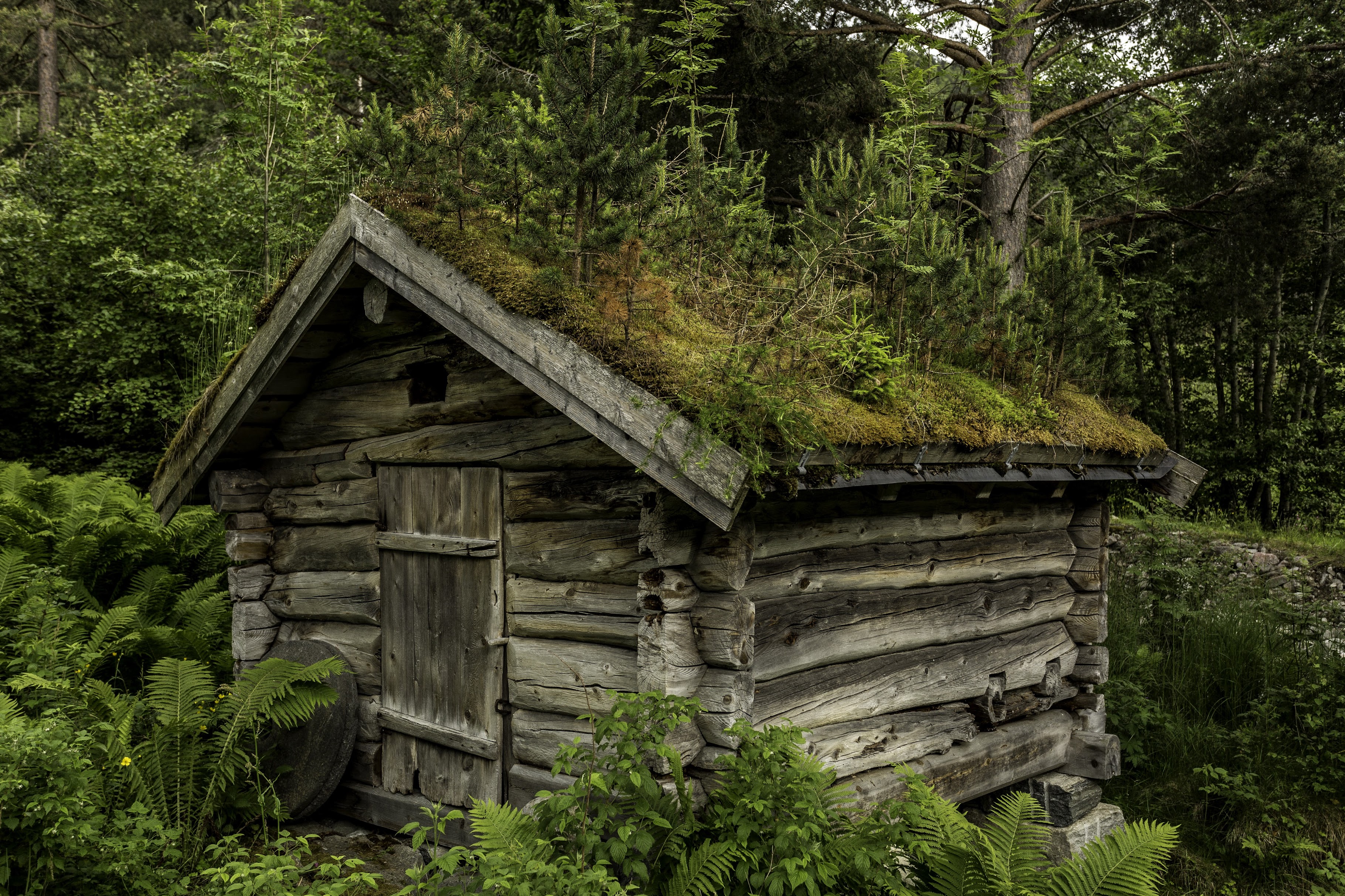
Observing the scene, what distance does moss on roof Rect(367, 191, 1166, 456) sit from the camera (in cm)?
340

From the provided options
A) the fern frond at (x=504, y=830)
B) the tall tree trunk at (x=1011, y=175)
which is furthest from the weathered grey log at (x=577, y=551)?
the tall tree trunk at (x=1011, y=175)

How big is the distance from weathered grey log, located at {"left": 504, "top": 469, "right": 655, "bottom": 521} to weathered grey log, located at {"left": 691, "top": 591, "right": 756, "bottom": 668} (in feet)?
1.84

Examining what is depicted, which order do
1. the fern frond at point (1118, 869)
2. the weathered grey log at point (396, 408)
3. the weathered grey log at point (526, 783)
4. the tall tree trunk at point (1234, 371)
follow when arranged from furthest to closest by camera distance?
1. the tall tree trunk at point (1234, 371)
2. the weathered grey log at point (396, 408)
3. the weathered grey log at point (526, 783)
4. the fern frond at point (1118, 869)

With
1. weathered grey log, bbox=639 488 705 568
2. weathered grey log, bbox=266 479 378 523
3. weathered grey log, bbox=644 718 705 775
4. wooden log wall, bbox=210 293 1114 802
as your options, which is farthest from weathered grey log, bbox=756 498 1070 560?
weathered grey log, bbox=266 479 378 523

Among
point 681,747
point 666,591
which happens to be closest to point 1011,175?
point 666,591

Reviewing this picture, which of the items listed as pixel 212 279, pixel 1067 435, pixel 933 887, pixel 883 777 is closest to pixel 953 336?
pixel 1067 435

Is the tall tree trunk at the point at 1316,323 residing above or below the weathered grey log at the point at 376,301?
above

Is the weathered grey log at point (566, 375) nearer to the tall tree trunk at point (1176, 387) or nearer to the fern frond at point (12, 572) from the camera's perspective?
the fern frond at point (12, 572)

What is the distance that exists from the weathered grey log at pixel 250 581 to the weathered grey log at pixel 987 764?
4.10 meters

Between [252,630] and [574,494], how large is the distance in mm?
3101

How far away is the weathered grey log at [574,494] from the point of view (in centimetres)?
413

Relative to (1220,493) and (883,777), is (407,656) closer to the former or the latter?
(883,777)

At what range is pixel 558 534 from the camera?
4461 millimetres

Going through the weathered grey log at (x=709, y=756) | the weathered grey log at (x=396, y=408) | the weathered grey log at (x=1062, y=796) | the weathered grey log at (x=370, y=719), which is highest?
the weathered grey log at (x=396, y=408)
